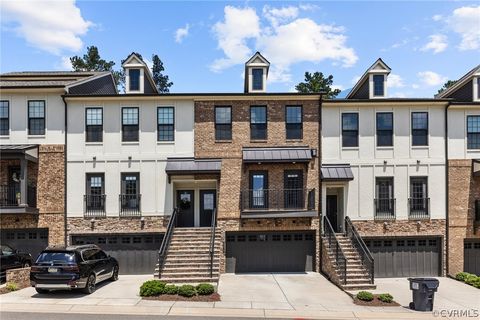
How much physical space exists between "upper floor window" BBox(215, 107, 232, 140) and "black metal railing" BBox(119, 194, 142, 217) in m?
5.09

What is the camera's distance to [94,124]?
2025cm

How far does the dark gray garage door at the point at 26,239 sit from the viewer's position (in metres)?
19.8

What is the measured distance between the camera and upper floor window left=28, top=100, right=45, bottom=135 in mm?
19984

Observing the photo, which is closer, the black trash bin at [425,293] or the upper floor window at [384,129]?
the black trash bin at [425,293]

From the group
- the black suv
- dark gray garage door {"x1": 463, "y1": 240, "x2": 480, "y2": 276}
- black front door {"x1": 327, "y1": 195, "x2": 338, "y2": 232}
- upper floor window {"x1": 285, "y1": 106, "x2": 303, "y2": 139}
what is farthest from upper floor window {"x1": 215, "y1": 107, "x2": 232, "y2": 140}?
dark gray garage door {"x1": 463, "y1": 240, "x2": 480, "y2": 276}

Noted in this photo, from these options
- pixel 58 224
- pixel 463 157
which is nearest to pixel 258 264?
pixel 58 224

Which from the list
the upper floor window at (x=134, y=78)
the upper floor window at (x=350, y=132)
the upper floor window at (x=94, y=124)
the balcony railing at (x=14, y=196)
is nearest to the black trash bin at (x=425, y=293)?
the upper floor window at (x=350, y=132)

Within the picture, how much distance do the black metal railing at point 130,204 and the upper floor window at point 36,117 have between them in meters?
5.26

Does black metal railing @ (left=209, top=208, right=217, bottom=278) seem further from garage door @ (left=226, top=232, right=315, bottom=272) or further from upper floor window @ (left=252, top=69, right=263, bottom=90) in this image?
upper floor window @ (left=252, top=69, right=263, bottom=90)

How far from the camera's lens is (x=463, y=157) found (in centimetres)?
2041

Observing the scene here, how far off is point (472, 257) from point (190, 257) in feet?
47.2

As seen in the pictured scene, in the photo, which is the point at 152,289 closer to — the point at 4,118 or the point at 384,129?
the point at 4,118

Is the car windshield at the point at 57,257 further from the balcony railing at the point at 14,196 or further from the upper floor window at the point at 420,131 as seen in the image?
the upper floor window at the point at 420,131
